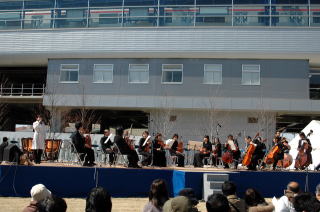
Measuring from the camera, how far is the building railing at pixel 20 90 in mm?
31867

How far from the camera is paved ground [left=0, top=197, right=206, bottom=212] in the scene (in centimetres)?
1007

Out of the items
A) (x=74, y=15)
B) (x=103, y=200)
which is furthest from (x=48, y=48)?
(x=103, y=200)

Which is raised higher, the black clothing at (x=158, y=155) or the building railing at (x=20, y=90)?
the building railing at (x=20, y=90)

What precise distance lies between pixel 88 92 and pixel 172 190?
17.2 metres

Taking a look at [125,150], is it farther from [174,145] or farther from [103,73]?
[103,73]

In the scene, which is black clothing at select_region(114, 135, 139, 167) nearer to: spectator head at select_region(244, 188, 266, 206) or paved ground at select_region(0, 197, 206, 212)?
paved ground at select_region(0, 197, 206, 212)

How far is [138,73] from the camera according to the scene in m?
28.0

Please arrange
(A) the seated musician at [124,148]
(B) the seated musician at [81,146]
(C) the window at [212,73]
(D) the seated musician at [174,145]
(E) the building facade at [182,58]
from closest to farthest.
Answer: (B) the seated musician at [81,146]
(A) the seated musician at [124,148]
(D) the seated musician at [174,145]
(E) the building facade at [182,58]
(C) the window at [212,73]

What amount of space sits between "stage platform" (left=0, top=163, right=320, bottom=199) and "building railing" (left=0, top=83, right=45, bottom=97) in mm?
20604

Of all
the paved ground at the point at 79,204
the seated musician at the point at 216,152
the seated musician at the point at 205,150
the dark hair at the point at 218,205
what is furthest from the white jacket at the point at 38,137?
the dark hair at the point at 218,205

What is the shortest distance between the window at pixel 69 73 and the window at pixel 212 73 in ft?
28.8

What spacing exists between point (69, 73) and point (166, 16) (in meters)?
7.75

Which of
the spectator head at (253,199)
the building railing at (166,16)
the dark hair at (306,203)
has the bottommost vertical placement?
the spectator head at (253,199)

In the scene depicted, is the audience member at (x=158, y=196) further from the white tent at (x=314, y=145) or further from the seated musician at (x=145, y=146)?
the white tent at (x=314, y=145)
